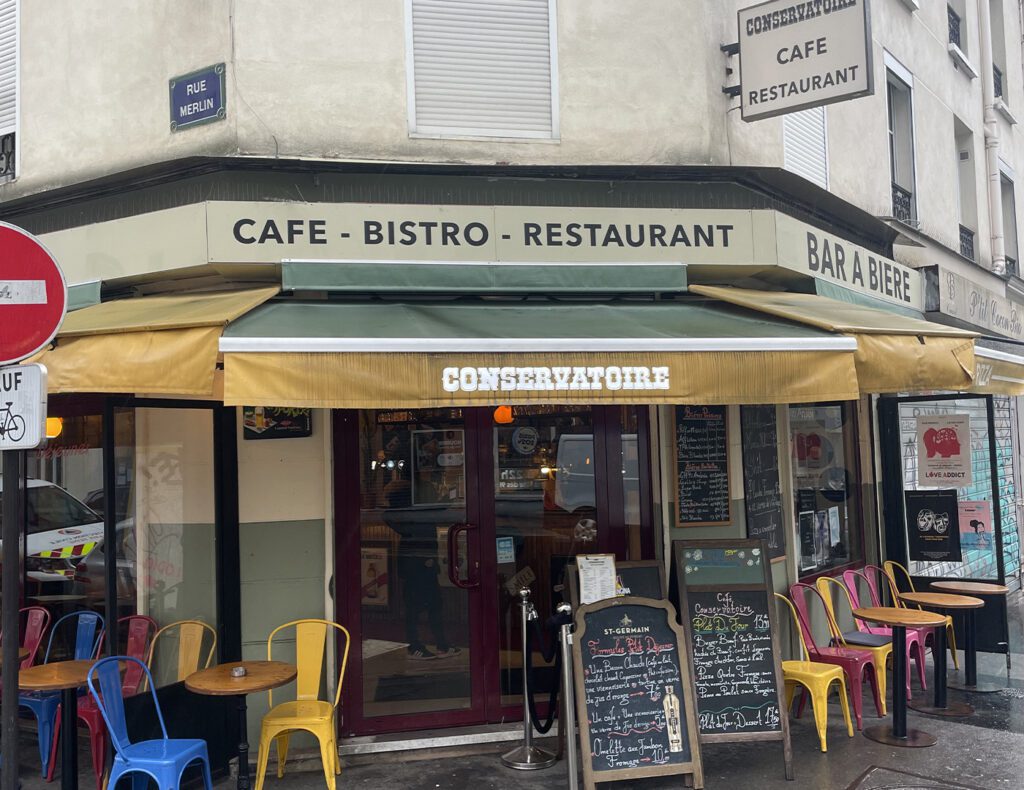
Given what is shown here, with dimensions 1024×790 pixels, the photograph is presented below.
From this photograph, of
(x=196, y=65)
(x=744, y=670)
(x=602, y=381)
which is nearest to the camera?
(x=602, y=381)

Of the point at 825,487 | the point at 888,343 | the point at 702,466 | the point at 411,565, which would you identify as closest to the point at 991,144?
the point at 825,487

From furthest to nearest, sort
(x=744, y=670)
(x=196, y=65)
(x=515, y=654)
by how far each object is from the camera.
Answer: (x=515, y=654)
(x=196, y=65)
(x=744, y=670)

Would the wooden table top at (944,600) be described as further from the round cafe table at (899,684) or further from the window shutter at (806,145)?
the window shutter at (806,145)

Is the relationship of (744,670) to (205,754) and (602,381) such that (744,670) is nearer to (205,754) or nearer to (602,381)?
(602,381)

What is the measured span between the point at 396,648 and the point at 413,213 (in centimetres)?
305

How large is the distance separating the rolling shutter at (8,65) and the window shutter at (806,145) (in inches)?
244

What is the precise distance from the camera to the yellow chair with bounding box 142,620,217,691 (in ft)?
19.1

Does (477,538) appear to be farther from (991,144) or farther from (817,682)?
(991,144)

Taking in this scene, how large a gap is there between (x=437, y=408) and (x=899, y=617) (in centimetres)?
357

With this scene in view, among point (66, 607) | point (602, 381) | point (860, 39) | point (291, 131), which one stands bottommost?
point (66, 607)

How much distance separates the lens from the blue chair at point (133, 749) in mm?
4688

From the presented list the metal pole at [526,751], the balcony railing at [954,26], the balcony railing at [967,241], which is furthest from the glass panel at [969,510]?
the balcony railing at [954,26]

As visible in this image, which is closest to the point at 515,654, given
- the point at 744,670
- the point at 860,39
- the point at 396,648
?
the point at 396,648

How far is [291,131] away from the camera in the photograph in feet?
19.7
